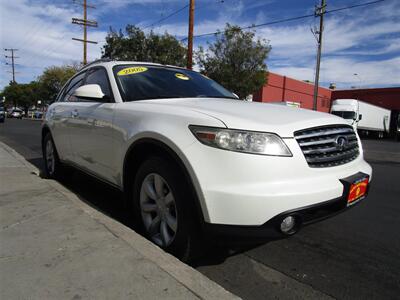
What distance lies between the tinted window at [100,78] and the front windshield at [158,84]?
167 mm

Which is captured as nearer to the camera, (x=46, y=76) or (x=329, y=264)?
(x=329, y=264)

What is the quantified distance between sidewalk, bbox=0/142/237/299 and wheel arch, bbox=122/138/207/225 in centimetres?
40

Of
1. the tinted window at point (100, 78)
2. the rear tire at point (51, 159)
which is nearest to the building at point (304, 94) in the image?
the rear tire at point (51, 159)

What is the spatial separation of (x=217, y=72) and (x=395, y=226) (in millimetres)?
21000

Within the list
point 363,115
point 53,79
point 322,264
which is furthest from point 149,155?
point 53,79

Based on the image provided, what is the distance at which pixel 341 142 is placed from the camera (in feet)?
9.05

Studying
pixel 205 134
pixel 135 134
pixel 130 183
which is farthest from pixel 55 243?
pixel 205 134

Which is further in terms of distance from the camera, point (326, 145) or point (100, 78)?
point (100, 78)

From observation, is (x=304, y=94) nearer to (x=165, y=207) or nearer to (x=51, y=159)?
(x=51, y=159)

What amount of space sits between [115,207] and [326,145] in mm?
2731

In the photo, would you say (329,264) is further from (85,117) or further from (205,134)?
(85,117)

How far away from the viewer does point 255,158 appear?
7.34ft

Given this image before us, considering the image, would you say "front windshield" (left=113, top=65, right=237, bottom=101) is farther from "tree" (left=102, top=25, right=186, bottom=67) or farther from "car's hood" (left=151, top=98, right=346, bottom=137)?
"tree" (left=102, top=25, right=186, bottom=67)

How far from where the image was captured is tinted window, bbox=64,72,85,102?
4.77 m
